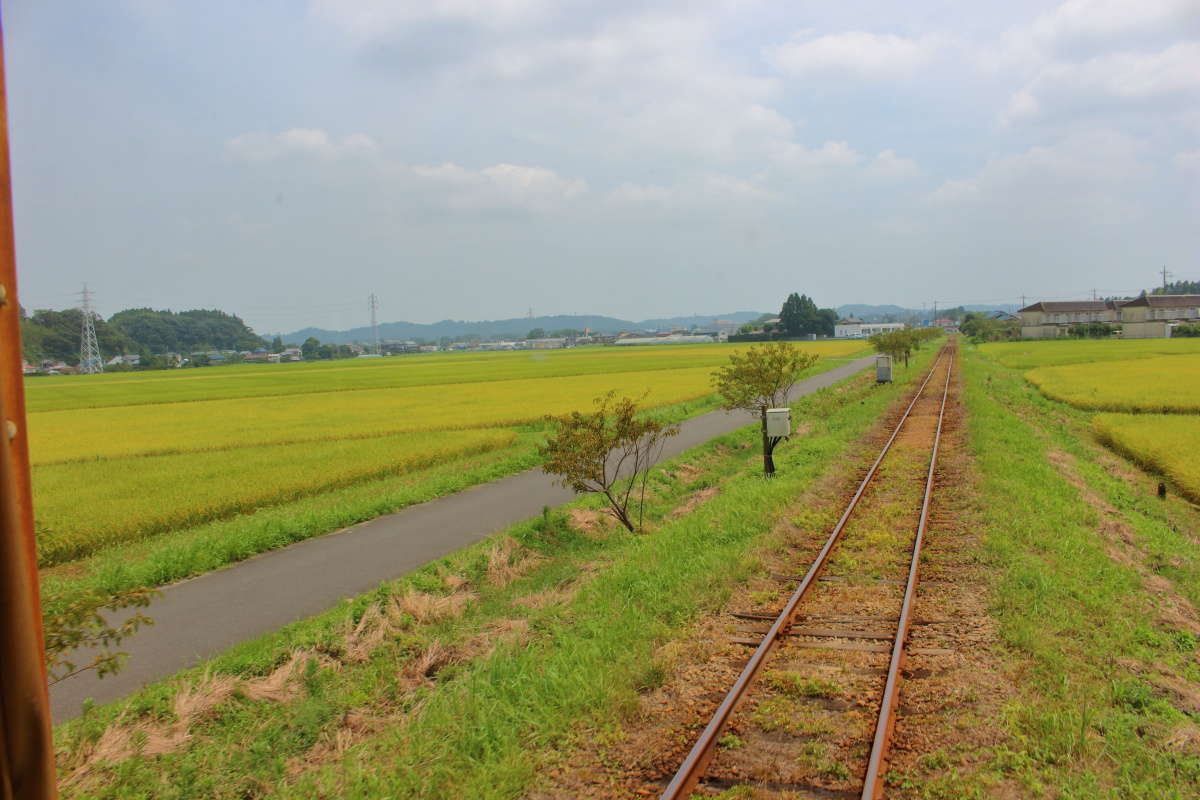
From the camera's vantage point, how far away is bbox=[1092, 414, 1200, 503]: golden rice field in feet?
55.9

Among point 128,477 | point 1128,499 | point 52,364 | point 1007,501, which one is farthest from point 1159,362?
point 52,364

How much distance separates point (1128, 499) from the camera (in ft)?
50.1

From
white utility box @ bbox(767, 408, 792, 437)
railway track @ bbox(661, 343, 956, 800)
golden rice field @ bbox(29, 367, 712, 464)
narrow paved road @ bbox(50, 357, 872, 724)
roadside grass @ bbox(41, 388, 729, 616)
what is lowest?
narrow paved road @ bbox(50, 357, 872, 724)

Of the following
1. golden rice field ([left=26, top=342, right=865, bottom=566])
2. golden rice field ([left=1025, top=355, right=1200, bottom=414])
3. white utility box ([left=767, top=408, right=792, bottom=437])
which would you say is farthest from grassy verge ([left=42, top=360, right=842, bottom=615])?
golden rice field ([left=1025, top=355, right=1200, bottom=414])

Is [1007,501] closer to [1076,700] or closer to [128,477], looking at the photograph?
[1076,700]

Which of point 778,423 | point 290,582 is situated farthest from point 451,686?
point 778,423

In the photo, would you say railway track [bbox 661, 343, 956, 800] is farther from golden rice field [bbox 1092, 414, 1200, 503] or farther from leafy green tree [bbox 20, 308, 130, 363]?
leafy green tree [bbox 20, 308, 130, 363]

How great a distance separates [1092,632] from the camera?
24.3ft

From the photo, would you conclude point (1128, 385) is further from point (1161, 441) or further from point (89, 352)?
point (89, 352)

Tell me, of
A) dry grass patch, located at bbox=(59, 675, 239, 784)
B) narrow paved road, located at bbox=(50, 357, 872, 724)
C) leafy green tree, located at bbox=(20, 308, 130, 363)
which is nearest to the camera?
dry grass patch, located at bbox=(59, 675, 239, 784)

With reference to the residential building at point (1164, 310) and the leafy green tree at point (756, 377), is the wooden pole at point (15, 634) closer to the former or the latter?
the leafy green tree at point (756, 377)

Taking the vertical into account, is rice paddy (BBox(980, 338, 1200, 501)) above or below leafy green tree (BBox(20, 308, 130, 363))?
below

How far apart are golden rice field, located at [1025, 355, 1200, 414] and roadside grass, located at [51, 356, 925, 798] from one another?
23.7m

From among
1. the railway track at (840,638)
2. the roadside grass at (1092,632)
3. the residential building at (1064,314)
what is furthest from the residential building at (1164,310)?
the railway track at (840,638)
